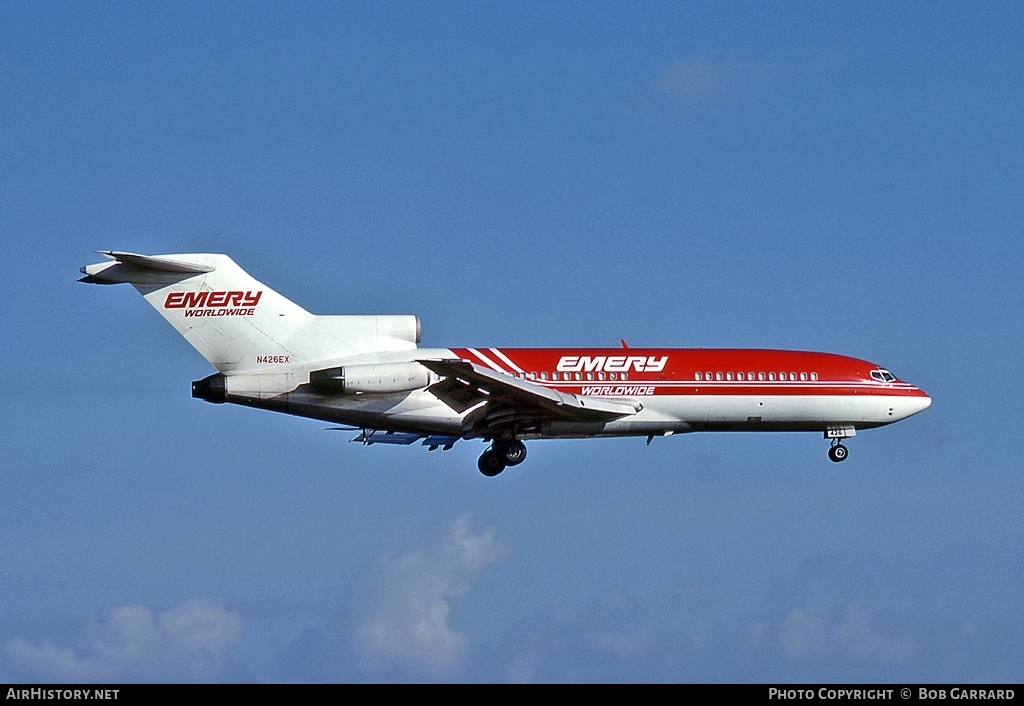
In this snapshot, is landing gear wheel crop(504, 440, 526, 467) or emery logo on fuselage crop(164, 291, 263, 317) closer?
emery logo on fuselage crop(164, 291, 263, 317)

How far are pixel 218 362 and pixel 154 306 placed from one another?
8.73 ft

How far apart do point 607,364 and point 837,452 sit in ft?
30.7

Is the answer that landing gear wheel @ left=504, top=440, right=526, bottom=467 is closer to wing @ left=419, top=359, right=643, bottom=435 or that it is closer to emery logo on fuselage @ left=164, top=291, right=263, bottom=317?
wing @ left=419, top=359, right=643, bottom=435

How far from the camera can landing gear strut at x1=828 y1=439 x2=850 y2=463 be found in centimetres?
5125

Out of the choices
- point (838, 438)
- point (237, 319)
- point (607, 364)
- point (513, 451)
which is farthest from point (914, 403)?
point (237, 319)

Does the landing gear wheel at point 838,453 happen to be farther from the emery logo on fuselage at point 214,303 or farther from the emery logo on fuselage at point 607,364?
the emery logo on fuselage at point 214,303

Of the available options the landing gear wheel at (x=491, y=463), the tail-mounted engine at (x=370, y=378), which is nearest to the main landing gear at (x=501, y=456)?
the landing gear wheel at (x=491, y=463)

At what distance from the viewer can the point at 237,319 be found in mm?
46031

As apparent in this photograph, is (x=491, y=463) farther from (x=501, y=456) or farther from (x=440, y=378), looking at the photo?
(x=440, y=378)

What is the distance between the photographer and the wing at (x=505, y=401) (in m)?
44.1

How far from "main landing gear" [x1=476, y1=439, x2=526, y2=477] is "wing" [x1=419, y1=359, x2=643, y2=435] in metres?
0.66

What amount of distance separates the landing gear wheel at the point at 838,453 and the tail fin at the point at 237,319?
15606 mm

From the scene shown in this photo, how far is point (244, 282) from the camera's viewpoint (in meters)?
46.5

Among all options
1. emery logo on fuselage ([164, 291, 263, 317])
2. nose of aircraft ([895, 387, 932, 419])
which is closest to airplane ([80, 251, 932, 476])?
emery logo on fuselage ([164, 291, 263, 317])
